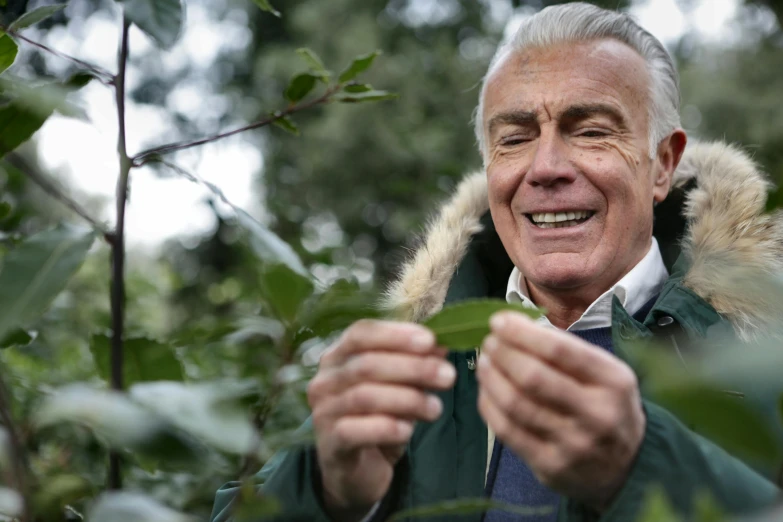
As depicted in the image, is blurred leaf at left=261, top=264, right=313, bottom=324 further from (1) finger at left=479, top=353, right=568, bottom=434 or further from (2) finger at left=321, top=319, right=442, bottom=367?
(1) finger at left=479, top=353, right=568, bottom=434

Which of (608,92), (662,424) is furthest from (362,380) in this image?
(608,92)

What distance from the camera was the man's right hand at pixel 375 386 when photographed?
111 centimetres

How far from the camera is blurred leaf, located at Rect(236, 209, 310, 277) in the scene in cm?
104

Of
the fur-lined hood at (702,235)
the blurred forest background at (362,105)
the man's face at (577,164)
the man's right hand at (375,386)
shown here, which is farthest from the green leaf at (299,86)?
the blurred forest background at (362,105)

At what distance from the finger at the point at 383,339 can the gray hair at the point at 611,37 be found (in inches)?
66.4

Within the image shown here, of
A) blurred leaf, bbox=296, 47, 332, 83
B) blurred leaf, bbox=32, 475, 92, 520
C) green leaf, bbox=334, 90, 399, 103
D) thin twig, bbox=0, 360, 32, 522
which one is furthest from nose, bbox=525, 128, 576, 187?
thin twig, bbox=0, 360, 32, 522

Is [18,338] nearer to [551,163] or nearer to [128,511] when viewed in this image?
[128,511]

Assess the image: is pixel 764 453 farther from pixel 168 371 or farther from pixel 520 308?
pixel 168 371

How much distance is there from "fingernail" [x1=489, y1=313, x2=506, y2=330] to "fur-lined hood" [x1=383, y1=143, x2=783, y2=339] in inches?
49.2

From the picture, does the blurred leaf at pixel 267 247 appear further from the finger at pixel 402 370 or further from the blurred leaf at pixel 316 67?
the blurred leaf at pixel 316 67

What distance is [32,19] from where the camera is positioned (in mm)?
1293

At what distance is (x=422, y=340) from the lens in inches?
42.6

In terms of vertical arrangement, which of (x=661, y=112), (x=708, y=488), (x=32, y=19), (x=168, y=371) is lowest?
(x=661, y=112)

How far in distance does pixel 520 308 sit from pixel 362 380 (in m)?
0.30
